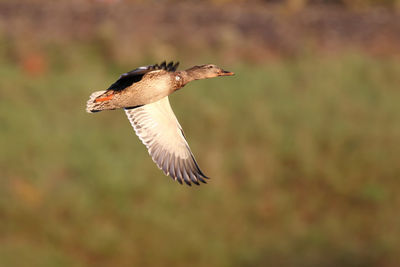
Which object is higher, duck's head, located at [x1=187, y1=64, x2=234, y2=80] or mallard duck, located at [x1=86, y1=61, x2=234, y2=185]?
duck's head, located at [x1=187, y1=64, x2=234, y2=80]

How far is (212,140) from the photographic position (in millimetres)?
15891

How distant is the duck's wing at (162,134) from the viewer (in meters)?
8.34

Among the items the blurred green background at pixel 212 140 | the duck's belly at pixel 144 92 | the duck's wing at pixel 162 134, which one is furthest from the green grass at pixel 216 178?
the duck's belly at pixel 144 92

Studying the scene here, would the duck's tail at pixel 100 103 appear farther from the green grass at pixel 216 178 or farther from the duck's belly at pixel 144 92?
the green grass at pixel 216 178

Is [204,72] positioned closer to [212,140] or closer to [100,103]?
[100,103]

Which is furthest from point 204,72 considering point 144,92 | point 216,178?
point 216,178

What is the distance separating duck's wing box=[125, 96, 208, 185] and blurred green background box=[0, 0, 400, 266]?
6.23 metres

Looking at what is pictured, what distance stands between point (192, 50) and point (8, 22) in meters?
3.57

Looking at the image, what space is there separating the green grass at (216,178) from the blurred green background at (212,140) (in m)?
0.02

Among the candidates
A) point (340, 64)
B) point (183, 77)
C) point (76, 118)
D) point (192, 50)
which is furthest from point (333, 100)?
point (183, 77)

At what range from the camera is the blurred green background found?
48.0 ft

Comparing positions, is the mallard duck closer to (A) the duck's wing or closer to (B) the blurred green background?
(A) the duck's wing

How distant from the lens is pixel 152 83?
23.6 feet

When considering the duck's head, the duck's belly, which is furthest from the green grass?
the duck's belly
